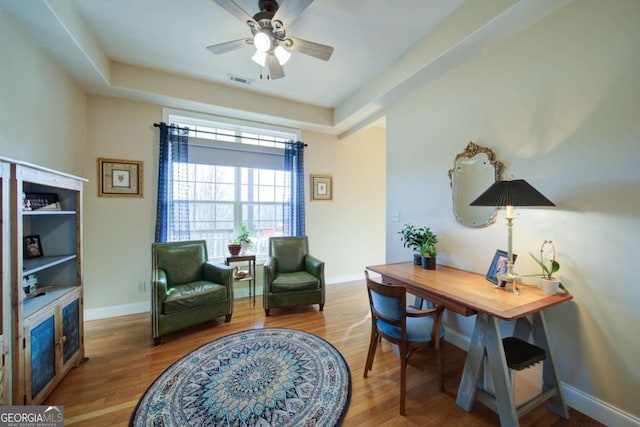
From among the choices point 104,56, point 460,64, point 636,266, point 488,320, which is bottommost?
point 488,320

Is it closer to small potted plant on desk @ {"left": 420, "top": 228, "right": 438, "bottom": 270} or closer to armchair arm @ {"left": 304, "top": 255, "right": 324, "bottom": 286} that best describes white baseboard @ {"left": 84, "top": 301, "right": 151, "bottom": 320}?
armchair arm @ {"left": 304, "top": 255, "right": 324, "bottom": 286}

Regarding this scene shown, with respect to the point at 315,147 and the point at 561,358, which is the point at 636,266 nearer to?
the point at 561,358

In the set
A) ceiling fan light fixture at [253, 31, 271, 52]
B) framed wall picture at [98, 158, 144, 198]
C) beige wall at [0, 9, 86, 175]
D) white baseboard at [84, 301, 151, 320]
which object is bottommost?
white baseboard at [84, 301, 151, 320]

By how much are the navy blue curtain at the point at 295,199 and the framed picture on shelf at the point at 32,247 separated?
8.51ft

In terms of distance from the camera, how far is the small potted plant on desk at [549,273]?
1.58 m

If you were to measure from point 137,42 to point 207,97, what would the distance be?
2.72 ft

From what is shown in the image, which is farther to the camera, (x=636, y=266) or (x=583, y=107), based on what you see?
(x=583, y=107)

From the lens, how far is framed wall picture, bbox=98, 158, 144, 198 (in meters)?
2.87

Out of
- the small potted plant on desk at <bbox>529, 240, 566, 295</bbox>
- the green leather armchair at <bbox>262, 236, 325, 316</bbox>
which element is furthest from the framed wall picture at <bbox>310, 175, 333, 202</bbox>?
the small potted plant on desk at <bbox>529, 240, 566, 295</bbox>

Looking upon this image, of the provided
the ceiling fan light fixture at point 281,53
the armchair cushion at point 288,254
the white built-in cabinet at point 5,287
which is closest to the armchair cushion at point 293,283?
the armchair cushion at point 288,254

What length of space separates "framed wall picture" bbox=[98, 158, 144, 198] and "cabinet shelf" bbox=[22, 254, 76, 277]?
1209 millimetres

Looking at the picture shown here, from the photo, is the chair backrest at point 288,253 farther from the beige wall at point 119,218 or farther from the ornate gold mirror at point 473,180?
the ornate gold mirror at point 473,180

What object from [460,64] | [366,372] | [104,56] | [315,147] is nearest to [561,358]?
[366,372]

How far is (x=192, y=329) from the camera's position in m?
2.61
